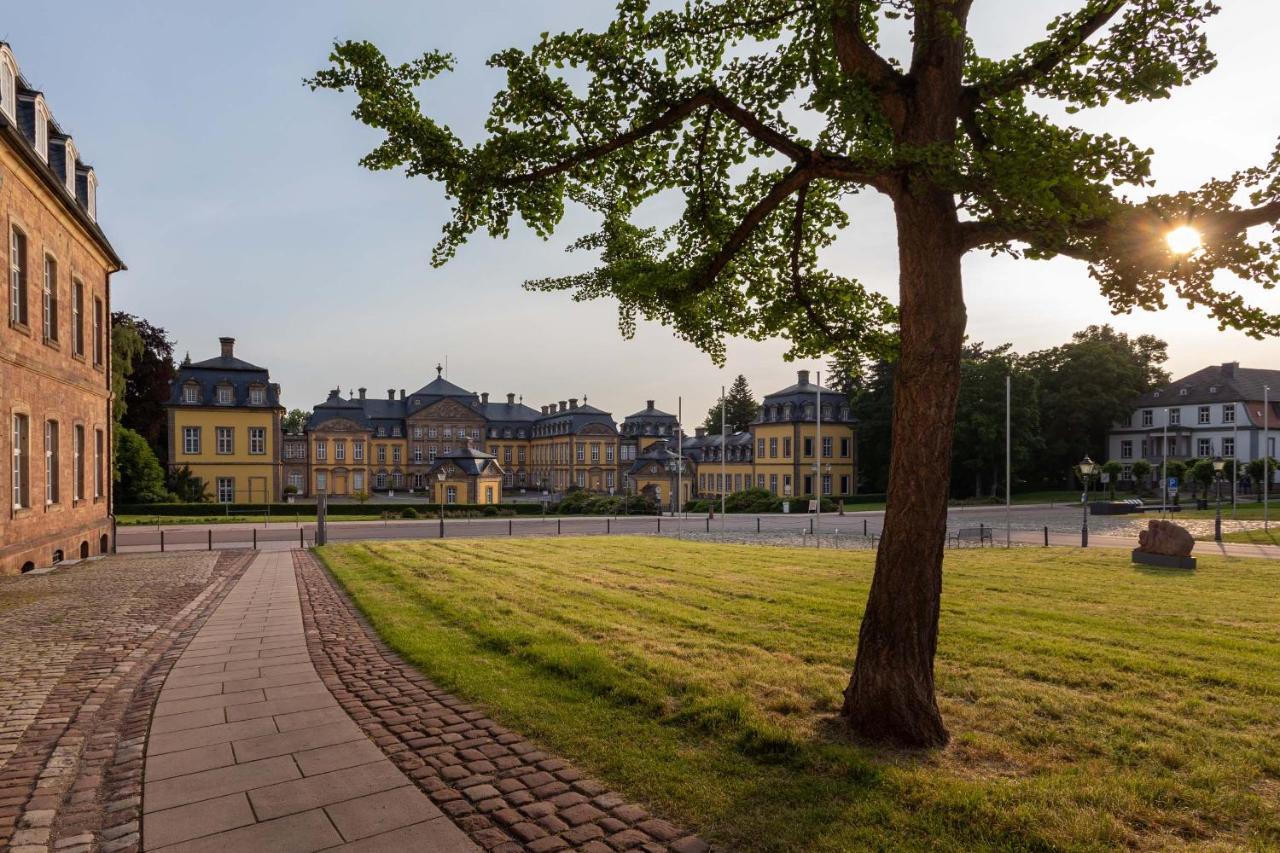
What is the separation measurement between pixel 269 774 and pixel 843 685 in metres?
4.65

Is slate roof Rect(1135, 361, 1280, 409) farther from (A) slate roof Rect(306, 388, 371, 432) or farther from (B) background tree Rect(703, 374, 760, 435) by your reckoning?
(A) slate roof Rect(306, 388, 371, 432)

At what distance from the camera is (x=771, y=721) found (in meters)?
5.79

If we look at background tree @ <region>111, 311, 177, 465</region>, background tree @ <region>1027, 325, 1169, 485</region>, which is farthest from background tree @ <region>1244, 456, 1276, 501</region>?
background tree @ <region>111, 311, 177, 465</region>

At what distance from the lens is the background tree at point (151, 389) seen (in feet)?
169

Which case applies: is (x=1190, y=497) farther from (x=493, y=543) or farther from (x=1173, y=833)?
(x=1173, y=833)

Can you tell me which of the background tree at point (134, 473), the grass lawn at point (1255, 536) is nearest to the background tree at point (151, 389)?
the background tree at point (134, 473)

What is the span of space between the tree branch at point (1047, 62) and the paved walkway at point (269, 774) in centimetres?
619

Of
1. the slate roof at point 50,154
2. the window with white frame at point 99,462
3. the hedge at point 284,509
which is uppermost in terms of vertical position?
the slate roof at point 50,154

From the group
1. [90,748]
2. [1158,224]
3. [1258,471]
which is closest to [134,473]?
[90,748]

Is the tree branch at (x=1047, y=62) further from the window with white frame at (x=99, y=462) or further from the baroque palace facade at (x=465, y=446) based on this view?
the baroque palace facade at (x=465, y=446)

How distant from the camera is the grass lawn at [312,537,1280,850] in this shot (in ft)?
14.0

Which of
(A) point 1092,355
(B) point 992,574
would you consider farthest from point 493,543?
(A) point 1092,355

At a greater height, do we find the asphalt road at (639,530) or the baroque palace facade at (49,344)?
the baroque palace facade at (49,344)

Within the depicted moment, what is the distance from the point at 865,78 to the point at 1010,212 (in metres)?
1.59
